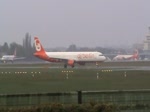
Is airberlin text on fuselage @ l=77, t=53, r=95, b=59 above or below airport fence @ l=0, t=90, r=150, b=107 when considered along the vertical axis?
above

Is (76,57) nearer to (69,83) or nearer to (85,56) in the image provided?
(85,56)

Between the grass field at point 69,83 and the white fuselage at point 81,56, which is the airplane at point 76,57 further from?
the grass field at point 69,83

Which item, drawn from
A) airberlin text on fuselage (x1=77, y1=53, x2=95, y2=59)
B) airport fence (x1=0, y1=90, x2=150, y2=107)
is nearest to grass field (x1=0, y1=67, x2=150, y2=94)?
airport fence (x1=0, y1=90, x2=150, y2=107)

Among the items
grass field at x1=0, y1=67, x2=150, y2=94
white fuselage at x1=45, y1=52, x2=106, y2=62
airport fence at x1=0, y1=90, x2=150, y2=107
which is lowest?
grass field at x1=0, y1=67, x2=150, y2=94

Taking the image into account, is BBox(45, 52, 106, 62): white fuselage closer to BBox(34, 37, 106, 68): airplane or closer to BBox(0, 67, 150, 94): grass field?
BBox(34, 37, 106, 68): airplane

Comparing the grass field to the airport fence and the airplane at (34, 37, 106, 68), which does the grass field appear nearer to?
the airport fence

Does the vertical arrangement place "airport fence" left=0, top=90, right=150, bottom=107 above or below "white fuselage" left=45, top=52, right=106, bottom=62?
below

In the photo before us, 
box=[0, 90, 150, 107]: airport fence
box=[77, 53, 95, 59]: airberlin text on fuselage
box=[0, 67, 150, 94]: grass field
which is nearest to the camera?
box=[0, 90, 150, 107]: airport fence

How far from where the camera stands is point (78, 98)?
11609 mm

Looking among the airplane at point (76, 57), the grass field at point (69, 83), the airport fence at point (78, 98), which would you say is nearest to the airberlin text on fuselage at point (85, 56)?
the airplane at point (76, 57)

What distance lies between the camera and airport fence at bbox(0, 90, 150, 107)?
37.4ft

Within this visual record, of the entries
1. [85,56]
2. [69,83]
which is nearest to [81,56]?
[85,56]

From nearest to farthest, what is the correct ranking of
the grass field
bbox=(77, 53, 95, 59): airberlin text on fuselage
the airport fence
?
1. the airport fence
2. the grass field
3. bbox=(77, 53, 95, 59): airberlin text on fuselage

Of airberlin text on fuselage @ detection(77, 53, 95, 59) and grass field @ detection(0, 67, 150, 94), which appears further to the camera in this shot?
airberlin text on fuselage @ detection(77, 53, 95, 59)
